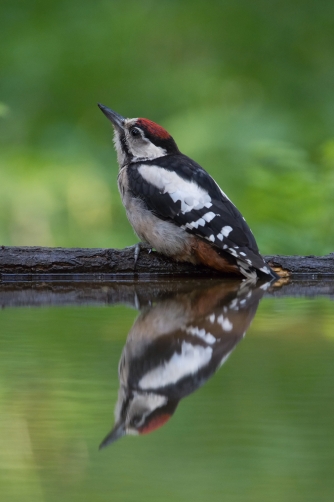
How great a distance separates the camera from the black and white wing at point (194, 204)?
12.8ft

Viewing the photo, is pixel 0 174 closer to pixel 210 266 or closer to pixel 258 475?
pixel 210 266

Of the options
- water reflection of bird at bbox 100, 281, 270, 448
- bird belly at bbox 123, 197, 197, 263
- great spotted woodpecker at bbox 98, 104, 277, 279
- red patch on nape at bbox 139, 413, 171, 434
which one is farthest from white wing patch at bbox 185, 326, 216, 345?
bird belly at bbox 123, 197, 197, 263

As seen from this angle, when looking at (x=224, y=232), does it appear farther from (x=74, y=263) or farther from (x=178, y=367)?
(x=178, y=367)

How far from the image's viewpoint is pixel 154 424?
1510 mm

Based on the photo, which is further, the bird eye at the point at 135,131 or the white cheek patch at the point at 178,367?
the bird eye at the point at 135,131

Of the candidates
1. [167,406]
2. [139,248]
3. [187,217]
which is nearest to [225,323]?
[167,406]

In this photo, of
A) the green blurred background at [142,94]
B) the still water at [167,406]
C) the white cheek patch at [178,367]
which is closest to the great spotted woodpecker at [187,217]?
the still water at [167,406]

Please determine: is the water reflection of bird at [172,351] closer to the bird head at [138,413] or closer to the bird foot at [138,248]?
the bird head at [138,413]

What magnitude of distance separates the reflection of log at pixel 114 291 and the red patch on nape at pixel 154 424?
1494 mm

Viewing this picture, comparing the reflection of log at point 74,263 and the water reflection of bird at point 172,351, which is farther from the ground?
the reflection of log at point 74,263

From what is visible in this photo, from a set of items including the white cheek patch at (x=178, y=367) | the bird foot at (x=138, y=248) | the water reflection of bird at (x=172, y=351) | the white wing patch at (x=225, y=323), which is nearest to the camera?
the water reflection of bird at (x=172, y=351)

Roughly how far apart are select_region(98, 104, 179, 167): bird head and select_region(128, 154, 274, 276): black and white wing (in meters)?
0.19

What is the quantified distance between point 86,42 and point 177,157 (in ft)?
9.93

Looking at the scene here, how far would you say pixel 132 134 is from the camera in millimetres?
4672
